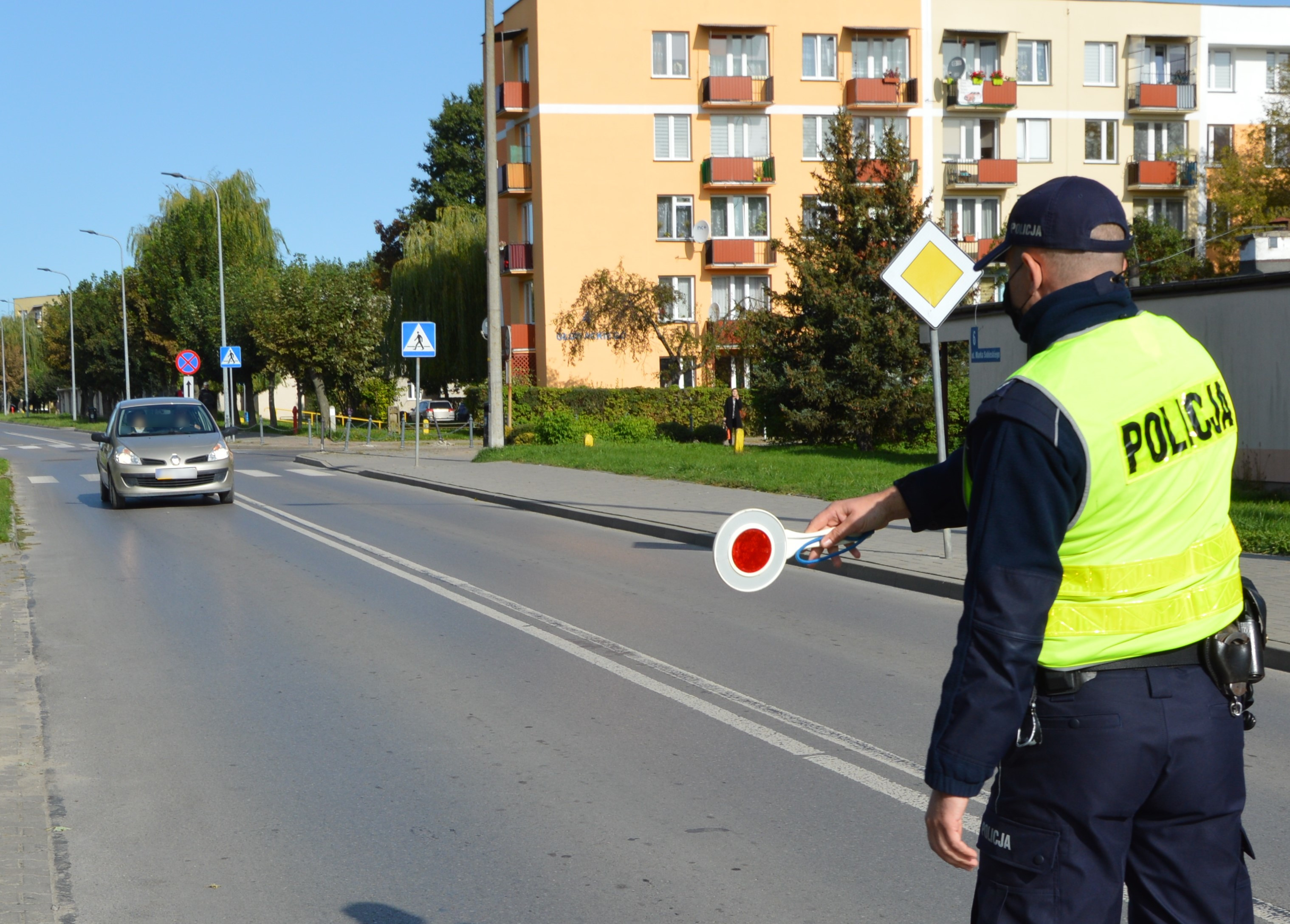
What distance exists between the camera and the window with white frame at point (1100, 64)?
2044 inches

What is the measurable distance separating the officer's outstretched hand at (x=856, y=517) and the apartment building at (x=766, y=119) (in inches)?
1643

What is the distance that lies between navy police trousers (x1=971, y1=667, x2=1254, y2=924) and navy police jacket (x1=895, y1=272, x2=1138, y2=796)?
0.35ft

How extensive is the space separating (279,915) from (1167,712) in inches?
115

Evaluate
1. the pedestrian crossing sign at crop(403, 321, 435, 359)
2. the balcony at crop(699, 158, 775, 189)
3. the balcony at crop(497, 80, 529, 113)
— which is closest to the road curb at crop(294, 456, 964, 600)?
the pedestrian crossing sign at crop(403, 321, 435, 359)

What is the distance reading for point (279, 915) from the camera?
404 cm

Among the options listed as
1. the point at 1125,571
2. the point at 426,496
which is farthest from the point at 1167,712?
the point at 426,496

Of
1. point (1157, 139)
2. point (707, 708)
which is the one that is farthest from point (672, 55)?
point (707, 708)

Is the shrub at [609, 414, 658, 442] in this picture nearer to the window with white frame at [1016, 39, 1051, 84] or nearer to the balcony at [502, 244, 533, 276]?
the balcony at [502, 244, 533, 276]

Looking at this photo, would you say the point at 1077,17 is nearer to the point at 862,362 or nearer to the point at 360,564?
the point at 862,362

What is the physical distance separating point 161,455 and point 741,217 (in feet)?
113

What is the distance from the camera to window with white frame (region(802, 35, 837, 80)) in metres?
49.3

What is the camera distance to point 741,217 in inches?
1957

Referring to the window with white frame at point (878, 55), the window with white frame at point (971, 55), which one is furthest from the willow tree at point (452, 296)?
the window with white frame at point (971, 55)

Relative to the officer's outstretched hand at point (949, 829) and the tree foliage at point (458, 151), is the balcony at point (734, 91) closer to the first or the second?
the tree foliage at point (458, 151)
